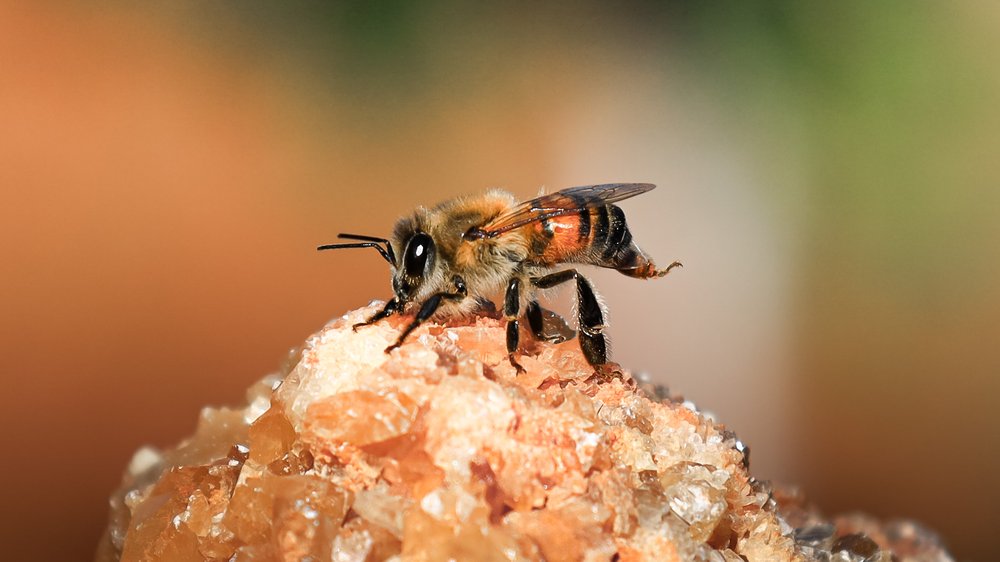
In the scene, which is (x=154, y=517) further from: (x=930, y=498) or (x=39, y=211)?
(x=930, y=498)

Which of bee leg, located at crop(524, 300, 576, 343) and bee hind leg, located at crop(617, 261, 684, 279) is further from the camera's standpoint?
bee hind leg, located at crop(617, 261, 684, 279)

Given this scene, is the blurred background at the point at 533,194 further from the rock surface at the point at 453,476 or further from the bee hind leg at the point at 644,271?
the rock surface at the point at 453,476

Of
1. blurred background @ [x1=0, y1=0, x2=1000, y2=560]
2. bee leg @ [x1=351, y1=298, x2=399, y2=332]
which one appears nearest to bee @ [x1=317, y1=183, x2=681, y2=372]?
bee leg @ [x1=351, y1=298, x2=399, y2=332]

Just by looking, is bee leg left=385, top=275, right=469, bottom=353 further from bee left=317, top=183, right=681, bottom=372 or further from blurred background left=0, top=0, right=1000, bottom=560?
blurred background left=0, top=0, right=1000, bottom=560

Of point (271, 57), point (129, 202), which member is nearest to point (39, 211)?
point (129, 202)

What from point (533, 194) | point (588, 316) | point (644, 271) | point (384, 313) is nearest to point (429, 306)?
point (384, 313)
